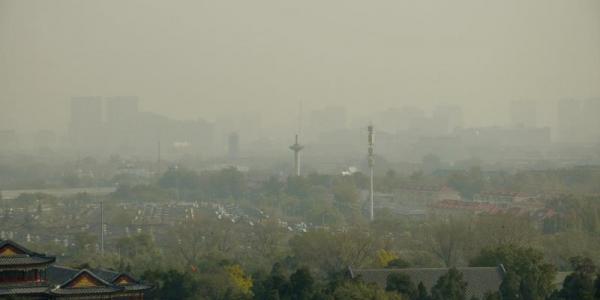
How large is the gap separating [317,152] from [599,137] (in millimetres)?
24076

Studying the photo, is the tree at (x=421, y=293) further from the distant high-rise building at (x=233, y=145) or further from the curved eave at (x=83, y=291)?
the distant high-rise building at (x=233, y=145)

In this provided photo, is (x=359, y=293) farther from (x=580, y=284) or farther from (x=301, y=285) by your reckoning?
(x=580, y=284)

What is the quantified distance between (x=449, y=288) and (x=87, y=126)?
88891 millimetres

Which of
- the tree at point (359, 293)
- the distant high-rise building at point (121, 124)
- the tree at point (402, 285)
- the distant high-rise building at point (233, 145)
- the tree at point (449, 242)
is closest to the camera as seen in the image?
the tree at point (359, 293)

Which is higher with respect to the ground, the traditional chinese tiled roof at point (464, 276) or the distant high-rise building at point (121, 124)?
the distant high-rise building at point (121, 124)

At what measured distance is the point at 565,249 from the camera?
83.9 feet

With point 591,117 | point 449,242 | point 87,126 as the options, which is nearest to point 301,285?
point 449,242

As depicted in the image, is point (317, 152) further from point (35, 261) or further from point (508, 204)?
point (35, 261)

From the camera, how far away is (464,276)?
761 inches

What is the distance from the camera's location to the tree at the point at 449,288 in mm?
17906

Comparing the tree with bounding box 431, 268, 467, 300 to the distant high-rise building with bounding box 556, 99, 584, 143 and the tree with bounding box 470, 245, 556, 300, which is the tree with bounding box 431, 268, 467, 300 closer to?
the tree with bounding box 470, 245, 556, 300

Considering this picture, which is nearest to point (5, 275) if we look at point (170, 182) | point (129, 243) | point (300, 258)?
point (300, 258)

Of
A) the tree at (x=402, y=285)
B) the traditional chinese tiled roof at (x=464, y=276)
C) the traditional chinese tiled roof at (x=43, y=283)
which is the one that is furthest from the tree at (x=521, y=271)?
the traditional chinese tiled roof at (x=43, y=283)

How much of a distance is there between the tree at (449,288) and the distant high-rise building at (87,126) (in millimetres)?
81970
